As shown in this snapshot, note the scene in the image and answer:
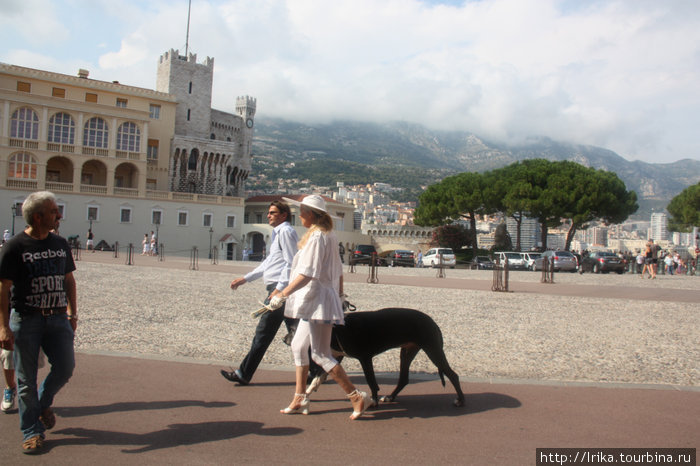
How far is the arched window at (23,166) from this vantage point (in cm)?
4484

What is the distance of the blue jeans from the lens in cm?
379

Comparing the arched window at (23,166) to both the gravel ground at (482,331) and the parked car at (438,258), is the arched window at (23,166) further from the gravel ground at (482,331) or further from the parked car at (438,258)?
Result: the gravel ground at (482,331)

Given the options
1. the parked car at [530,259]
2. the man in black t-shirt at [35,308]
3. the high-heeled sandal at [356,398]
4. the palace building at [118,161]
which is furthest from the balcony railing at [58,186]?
the high-heeled sandal at [356,398]

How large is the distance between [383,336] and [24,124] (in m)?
49.4

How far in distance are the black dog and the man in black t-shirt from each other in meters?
2.09

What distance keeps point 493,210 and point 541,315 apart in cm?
4664

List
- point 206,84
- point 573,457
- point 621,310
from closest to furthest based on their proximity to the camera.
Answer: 1. point 573,457
2. point 621,310
3. point 206,84

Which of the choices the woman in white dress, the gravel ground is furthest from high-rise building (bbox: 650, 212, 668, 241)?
→ the woman in white dress

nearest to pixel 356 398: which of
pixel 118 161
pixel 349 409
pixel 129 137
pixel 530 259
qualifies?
pixel 349 409

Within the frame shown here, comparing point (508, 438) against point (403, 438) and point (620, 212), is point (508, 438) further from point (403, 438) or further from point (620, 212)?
point (620, 212)

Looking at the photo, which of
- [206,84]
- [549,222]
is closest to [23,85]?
[206,84]

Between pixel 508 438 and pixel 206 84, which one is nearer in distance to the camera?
pixel 508 438

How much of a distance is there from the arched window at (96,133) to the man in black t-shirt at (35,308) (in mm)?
48945

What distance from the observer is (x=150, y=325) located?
8.80 metres
